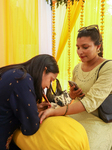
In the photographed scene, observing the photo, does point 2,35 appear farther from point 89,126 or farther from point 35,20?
point 89,126

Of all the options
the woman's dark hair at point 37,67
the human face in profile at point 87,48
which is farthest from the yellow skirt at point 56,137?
the human face in profile at point 87,48

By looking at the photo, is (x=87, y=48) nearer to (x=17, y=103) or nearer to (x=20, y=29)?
(x=17, y=103)

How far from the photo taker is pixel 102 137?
0.99m

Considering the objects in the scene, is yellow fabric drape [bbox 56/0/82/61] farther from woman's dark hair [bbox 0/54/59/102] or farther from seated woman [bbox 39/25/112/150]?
woman's dark hair [bbox 0/54/59/102]

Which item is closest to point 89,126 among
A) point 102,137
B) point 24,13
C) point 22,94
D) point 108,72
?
point 102,137

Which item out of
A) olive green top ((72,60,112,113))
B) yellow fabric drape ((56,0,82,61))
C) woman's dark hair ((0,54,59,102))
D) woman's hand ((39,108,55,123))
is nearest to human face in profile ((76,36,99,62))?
olive green top ((72,60,112,113))

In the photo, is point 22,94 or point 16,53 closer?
point 22,94

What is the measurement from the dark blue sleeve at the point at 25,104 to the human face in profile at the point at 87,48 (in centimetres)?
63

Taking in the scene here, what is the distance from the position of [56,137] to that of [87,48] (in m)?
0.76

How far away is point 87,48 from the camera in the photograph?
1.17m

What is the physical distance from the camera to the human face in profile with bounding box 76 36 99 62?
1.17 meters

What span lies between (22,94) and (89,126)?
595 millimetres

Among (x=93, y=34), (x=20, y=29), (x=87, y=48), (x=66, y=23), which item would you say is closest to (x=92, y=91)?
(x=87, y=48)

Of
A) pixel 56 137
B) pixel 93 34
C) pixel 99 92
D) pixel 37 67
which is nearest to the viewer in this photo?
pixel 56 137
